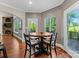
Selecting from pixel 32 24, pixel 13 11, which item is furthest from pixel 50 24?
pixel 13 11

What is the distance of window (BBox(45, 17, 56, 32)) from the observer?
768 centimetres

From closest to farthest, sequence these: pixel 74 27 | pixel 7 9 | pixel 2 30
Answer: pixel 74 27, pixel 7 9, pixel 2 30

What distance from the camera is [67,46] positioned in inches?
230

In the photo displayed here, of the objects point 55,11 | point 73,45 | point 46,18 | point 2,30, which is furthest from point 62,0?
point 2,30

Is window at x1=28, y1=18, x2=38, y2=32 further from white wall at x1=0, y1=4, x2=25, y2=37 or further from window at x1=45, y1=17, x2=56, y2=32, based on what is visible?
window at x1=45, y1=17, x2=56, y2=32

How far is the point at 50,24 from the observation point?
812 cm

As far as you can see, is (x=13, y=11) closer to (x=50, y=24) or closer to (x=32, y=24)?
(x=32, y=24)

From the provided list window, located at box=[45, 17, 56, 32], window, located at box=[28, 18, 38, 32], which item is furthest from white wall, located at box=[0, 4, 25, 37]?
window, located at box=[45, 17, 56, 32]

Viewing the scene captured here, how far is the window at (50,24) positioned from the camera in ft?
25.2

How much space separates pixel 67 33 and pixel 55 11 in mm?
1890

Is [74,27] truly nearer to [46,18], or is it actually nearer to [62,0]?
[62,0]

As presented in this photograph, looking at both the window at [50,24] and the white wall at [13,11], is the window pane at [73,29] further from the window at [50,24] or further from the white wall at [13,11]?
the white wall at [13,11]

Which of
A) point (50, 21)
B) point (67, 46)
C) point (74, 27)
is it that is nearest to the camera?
point (74, 27)

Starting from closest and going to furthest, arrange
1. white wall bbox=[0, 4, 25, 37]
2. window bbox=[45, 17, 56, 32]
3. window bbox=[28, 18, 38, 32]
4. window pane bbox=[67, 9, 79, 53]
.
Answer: window pane bbox=[67, 9, 79, 53]
white wall bbox=[0, 4, 25, 37]
window bbox=[45, 17, 56, 32]
window bbox=[28, 18, 38, 32]
